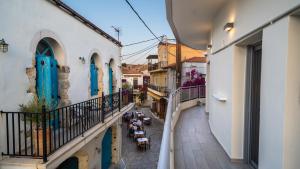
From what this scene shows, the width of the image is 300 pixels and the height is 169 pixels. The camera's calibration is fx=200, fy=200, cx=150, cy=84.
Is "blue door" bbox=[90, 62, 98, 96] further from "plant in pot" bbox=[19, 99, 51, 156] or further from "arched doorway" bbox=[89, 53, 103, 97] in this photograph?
"plant in pot" bbox=[19, 99, 51, 156]

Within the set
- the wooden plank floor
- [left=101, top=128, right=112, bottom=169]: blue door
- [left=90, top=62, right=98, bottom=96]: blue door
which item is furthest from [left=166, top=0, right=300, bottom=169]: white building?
[left=101, top=128, right=112, bottom=169]: blue door

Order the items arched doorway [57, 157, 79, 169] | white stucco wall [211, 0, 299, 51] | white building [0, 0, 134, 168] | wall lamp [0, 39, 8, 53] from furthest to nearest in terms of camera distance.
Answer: arched doorway [57, 157, 79, 169], white building [0, 0, 134, 168], wall lamp [0, 39, 8, 53], white stucco wall [211, 0, 299, 51]

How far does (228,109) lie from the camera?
4316 mm

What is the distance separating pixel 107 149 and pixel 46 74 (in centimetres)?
624

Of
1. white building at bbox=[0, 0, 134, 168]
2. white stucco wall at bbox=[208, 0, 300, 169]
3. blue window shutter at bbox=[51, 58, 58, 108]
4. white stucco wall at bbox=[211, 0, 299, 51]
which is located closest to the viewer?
white stucco wall at bbox=[208, 0, 300, 169]

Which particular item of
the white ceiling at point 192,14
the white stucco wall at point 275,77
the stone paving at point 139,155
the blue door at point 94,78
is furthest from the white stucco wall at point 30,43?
the stone paving at point 139,155

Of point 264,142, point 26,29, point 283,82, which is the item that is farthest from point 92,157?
point 283,82

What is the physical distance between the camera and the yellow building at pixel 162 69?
2489 cm

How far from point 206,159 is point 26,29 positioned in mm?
4927

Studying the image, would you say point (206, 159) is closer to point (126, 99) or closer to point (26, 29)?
point (26, 29)

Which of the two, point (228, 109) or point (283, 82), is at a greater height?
point (283, 82)

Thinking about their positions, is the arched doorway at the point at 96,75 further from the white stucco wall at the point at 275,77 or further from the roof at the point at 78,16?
the white stucco wall at the point at 275,77

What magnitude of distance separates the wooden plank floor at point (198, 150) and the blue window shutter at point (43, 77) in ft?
12.1

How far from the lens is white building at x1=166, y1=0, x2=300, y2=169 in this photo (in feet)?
7.39
